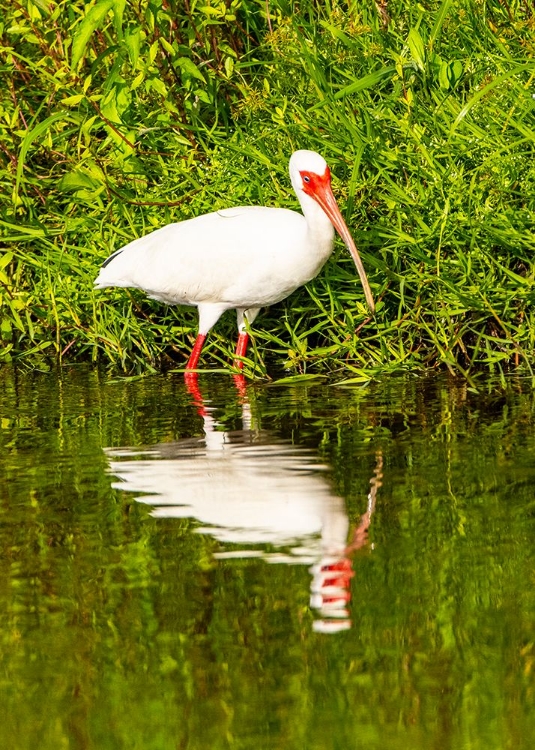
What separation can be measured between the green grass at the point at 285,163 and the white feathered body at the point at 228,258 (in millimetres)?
223

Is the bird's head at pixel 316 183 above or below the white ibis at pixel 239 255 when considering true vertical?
above

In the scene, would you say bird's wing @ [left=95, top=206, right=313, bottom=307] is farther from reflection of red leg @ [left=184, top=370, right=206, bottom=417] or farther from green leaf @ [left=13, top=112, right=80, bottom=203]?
green leaf @ [left=13, top=112, right=80, bottom=203]

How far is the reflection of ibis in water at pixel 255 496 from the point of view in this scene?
3.68 meters

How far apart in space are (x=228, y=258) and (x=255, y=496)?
272 centimetres

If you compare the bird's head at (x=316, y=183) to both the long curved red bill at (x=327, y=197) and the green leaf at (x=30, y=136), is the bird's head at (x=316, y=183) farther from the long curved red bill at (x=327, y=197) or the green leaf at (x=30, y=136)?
the green leaf at (x=30, y=136)

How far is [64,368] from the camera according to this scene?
288 inches

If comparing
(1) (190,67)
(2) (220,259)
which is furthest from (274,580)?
(1) (190,67)

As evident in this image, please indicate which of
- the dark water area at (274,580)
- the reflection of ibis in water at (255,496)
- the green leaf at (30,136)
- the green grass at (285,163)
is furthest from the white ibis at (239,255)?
the reflection of ibis in water at (255,496)

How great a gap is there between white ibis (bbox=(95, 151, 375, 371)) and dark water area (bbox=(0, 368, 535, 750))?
1.12 metres

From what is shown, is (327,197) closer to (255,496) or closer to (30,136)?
(30,136)

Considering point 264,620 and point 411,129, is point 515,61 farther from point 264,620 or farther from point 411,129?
point 264,620

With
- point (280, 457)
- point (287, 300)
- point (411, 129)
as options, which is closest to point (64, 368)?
point (287, 300)

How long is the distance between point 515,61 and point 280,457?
2754 millimetres

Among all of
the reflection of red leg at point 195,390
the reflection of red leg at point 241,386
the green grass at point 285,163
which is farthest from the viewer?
the green grass at point 285,163
